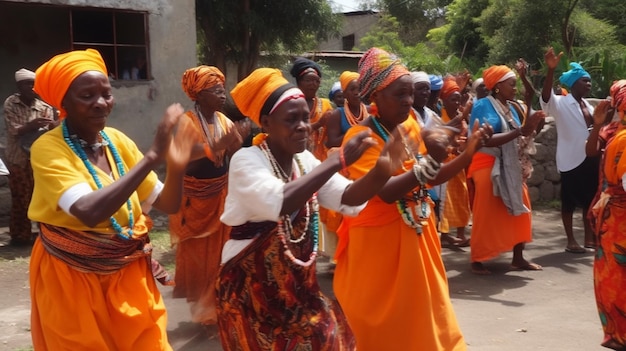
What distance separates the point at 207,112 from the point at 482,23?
19324 mm

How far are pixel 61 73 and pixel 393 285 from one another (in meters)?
2.07

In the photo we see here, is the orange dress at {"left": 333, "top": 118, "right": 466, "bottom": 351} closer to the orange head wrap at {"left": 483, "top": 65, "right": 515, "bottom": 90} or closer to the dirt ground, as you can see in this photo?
the dirt ground

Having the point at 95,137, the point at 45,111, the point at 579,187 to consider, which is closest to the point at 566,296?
the point at 579,187

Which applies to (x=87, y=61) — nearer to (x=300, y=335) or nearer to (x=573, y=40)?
(x=300, y=335)

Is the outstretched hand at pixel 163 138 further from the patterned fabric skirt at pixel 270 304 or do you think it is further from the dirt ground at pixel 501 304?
the dirt ground at pixel 501 304

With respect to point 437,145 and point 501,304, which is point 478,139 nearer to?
point 437,145

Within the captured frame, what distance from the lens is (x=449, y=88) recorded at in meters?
8.75

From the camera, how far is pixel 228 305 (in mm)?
3221

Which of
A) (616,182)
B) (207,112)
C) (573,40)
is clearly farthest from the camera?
(573,40)

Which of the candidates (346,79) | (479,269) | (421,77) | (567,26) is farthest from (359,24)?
(421,77)

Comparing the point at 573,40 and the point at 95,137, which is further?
the point at 573,40

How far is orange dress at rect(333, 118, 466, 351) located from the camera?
4.06 meters

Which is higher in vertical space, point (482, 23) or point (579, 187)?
point (482, 23)

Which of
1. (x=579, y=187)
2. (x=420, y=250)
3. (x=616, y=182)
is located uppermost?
(x=616, y=182)
